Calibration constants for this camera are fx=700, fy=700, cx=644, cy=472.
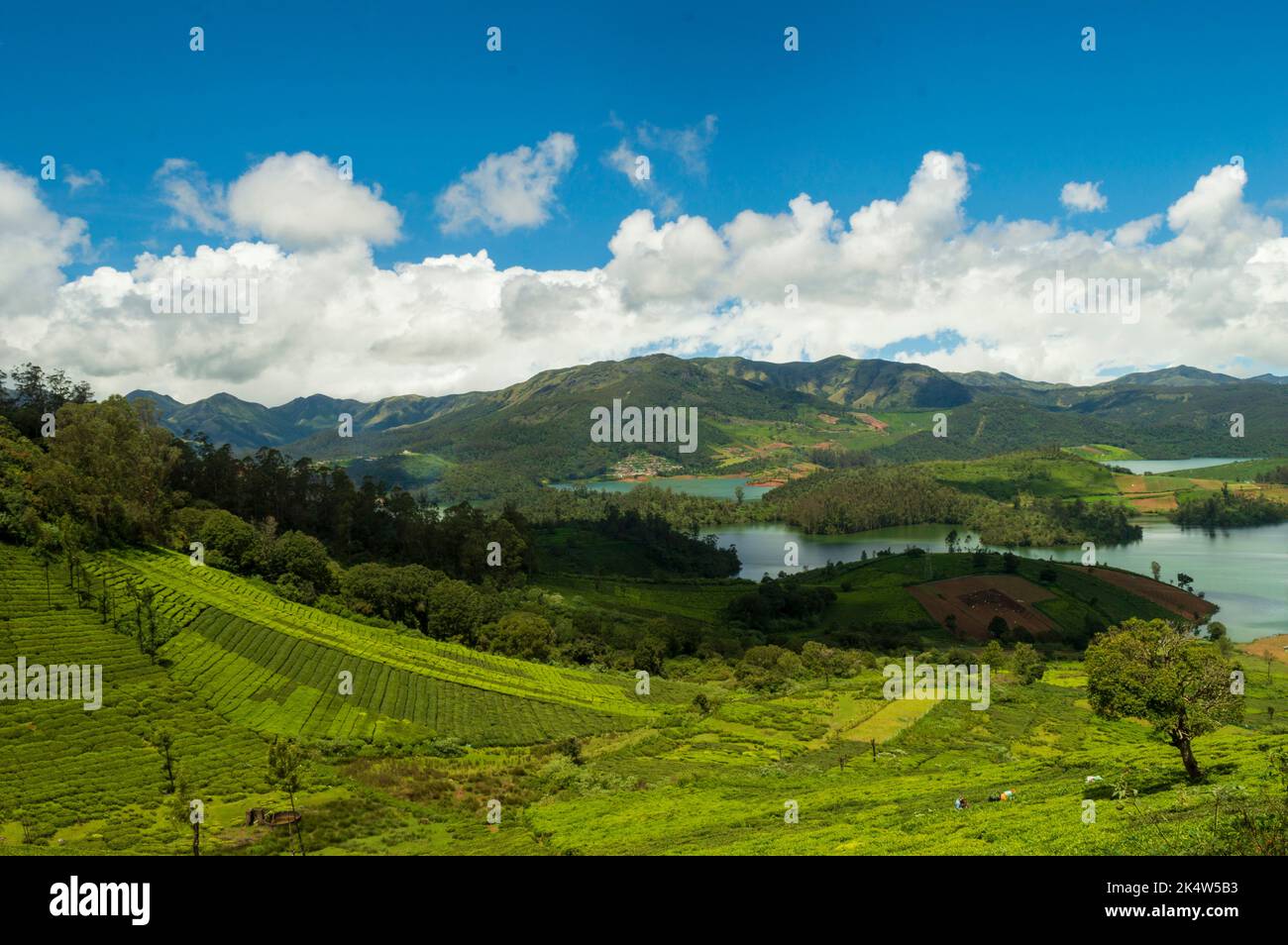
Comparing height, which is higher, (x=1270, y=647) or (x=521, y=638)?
(x=521, y=638)

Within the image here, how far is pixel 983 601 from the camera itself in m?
127

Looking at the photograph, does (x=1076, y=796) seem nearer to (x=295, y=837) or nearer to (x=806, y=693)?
(x=295, y=837)

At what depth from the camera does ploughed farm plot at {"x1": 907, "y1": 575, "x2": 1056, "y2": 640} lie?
119 metres

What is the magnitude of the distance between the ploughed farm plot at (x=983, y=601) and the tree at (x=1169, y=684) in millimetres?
95146

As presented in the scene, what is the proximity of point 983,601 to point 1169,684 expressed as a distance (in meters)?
110

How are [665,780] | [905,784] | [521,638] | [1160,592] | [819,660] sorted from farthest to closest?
1. [1160,592]
2. [819,660]
3. [521,638]
4. [665,780]
5. [905,784]

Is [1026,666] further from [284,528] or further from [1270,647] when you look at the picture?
[284,528]

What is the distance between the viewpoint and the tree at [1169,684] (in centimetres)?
2708

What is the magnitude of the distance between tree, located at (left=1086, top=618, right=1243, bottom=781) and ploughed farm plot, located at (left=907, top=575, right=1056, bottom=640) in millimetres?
95146

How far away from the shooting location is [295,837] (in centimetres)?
3347

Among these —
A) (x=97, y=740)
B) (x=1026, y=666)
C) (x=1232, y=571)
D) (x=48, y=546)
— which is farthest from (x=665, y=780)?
(x=1232, y=571)

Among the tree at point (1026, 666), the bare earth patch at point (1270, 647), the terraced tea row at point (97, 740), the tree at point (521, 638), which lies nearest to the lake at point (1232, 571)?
the bare earth patch at point (1270, 647)

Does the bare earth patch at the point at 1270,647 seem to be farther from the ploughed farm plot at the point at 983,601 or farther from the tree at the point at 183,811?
the tree at the point at 183,811
